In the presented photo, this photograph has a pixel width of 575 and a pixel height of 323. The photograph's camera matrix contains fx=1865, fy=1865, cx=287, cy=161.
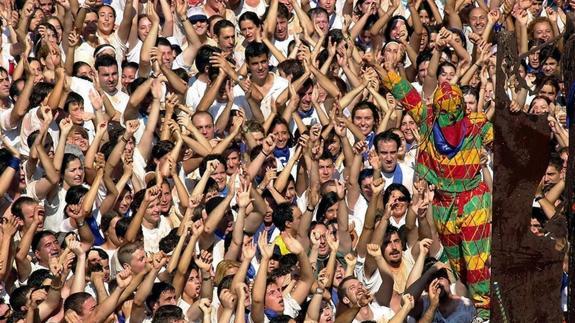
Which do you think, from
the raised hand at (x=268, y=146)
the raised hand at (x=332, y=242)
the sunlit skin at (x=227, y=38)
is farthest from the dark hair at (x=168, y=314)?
the sunlit skin at (x=227, y=38)

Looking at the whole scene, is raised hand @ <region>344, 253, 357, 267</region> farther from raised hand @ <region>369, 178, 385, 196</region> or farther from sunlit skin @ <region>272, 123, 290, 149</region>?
sunlit skin @ <region>272, 123, 290, 149</region>

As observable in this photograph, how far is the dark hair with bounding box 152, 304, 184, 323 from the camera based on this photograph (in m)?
12.7

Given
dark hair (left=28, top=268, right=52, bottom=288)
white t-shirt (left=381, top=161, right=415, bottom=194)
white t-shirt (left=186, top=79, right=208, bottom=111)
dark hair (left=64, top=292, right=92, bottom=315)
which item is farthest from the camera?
white t-shirt (left=186, top=79, right=208, bottom=111)

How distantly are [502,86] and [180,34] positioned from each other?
8.10 meters

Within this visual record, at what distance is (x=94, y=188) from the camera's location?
14.5 meters

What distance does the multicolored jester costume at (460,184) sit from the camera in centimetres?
1280

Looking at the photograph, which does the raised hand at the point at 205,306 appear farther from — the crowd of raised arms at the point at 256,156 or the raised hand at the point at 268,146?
the raised hand at the point at 268,146

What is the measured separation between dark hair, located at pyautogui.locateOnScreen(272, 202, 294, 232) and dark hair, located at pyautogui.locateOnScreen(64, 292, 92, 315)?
1987 mm

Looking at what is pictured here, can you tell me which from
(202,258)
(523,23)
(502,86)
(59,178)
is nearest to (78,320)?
(202,258)

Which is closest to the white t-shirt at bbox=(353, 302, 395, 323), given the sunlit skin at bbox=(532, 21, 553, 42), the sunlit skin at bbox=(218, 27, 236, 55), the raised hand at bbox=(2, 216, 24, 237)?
the raised hand at bbox=(2, 216, 24, 237)

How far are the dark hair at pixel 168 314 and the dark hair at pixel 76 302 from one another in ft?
1.73

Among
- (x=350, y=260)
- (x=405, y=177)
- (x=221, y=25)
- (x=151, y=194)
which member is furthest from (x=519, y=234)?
(x=221, y=25)

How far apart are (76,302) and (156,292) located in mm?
615

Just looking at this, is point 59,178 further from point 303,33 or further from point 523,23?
point 523,23
